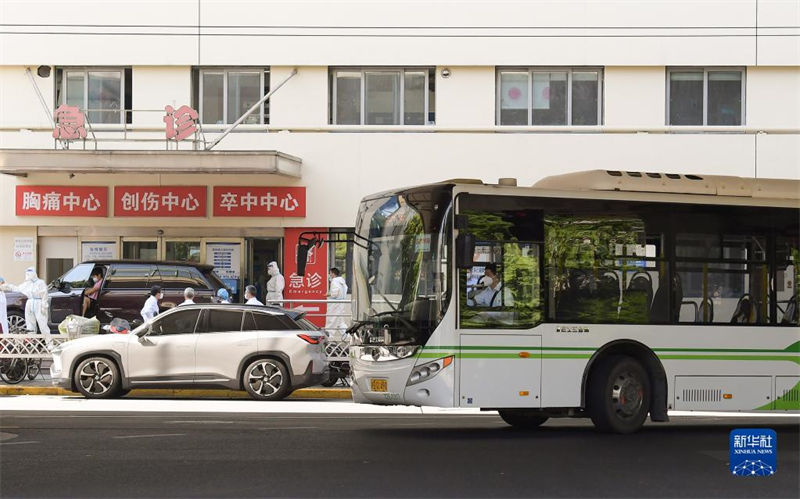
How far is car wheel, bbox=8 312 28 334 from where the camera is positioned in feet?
77.6

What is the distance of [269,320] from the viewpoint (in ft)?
62.6

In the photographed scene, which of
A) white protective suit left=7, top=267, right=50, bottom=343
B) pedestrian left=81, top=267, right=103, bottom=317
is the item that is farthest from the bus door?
pedestrian left=81, top=267, right=103, bottom=317

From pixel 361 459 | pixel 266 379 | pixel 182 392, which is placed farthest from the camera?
pixel 182 392

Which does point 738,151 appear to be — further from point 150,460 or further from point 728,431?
point 150,460

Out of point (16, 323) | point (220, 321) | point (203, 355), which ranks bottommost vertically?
point (203, 355)

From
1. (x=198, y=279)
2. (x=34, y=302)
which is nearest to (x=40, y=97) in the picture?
(x=34, y=302)

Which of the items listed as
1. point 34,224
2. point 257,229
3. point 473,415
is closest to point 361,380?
point 473,415

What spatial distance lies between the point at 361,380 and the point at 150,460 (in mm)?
3061

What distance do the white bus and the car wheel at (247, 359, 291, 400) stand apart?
5425mm

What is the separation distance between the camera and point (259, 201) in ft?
90.2

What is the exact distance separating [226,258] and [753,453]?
18.0 m

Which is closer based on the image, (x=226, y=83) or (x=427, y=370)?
(x=427, y=370)

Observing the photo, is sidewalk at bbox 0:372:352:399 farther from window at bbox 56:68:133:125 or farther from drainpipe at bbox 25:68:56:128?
window at bbox 56:68:133:125
